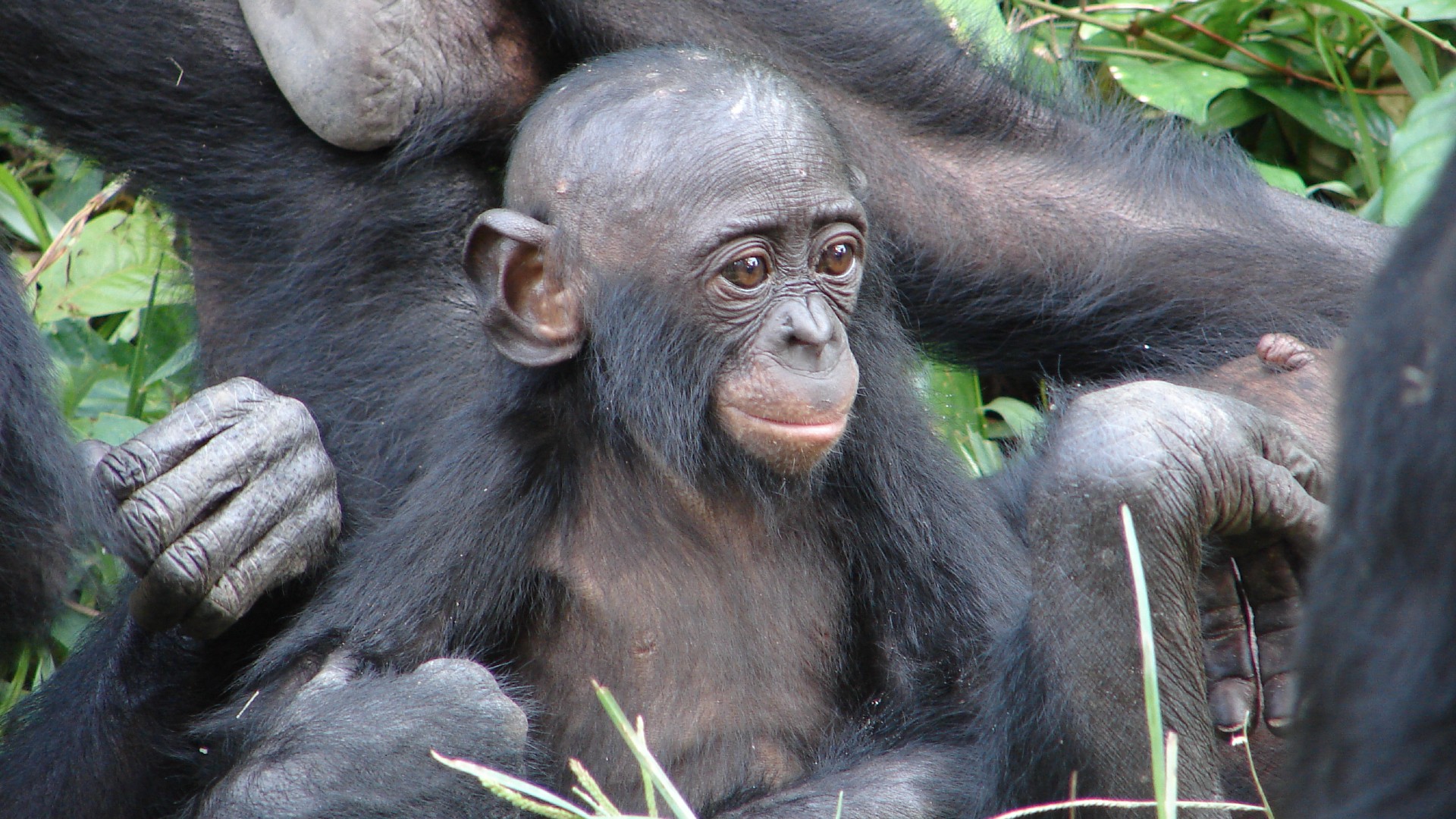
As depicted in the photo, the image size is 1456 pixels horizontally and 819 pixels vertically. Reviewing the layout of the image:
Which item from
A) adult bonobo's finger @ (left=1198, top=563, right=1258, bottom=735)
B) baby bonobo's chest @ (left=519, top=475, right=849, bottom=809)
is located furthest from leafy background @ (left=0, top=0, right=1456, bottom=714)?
adult bonobo's finger @ (left=1198, top=563, right=1258, bottom=735)

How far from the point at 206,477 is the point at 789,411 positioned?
0.88 meters

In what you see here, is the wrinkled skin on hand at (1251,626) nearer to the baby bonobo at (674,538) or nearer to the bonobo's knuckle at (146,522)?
the baby bonobo at (674,538)

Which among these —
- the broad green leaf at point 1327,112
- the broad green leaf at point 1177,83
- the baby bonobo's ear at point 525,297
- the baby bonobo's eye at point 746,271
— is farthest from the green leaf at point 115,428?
the broad green leaf at point 1327,112

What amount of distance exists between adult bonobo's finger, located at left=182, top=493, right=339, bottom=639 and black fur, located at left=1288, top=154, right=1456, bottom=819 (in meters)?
1.68

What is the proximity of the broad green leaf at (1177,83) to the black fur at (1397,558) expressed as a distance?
258cm

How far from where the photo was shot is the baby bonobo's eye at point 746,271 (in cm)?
234

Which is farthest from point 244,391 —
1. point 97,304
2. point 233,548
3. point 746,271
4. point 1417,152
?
point 1417,152

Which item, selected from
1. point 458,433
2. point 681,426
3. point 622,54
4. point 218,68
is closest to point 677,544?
point 681,426

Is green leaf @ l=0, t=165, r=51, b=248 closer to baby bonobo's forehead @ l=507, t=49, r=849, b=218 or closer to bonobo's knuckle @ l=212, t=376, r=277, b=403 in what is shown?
bonobo's knuckle @ l=212, t=376, r=277, b=403

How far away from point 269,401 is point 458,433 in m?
0.30

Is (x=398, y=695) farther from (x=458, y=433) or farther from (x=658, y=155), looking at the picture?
(x=658, y=155)

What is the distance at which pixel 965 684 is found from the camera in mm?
2471

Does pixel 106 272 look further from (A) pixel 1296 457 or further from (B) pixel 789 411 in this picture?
(A) pixel 1296 457

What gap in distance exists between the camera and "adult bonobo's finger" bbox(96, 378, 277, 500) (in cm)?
236
